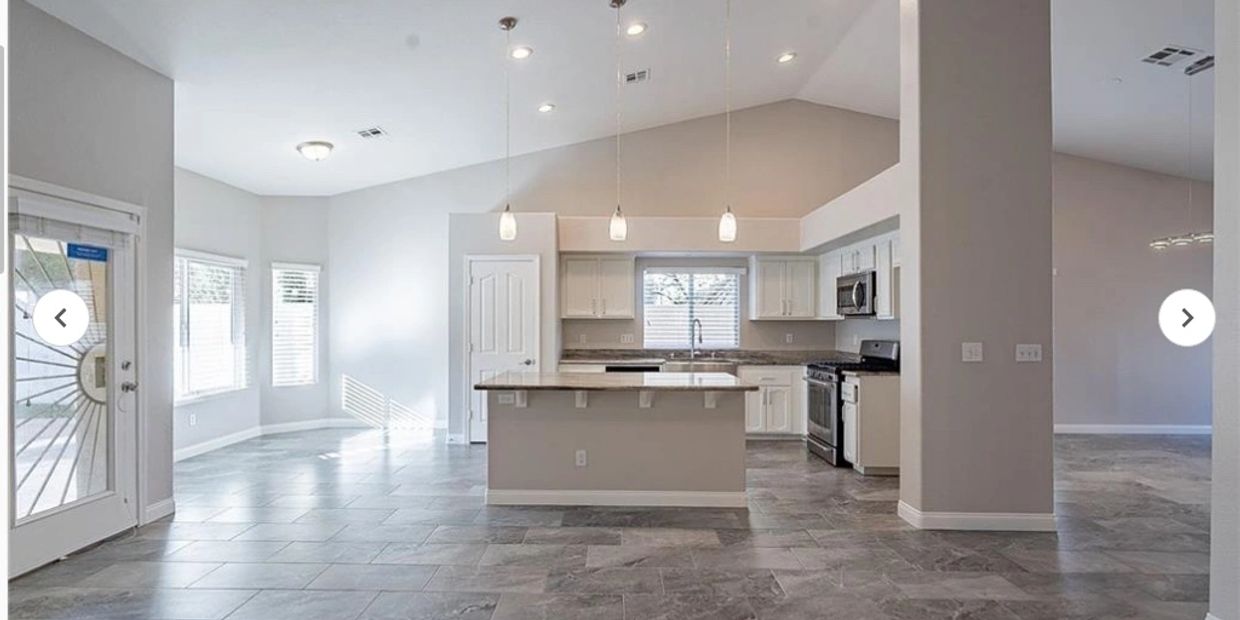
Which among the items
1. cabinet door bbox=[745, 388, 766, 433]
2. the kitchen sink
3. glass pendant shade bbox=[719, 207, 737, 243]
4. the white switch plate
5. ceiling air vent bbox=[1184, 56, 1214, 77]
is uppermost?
ceiling air vent bbox=[1184, 56, 1214, 77]

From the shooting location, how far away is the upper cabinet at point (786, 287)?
761 cm

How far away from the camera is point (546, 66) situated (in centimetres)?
558

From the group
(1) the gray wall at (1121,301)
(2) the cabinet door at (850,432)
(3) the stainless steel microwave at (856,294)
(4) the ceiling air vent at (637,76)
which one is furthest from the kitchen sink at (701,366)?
(1) the gray wall at (1121,301)

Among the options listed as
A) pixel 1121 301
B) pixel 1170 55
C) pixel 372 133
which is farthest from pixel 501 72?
pixel 1121 301

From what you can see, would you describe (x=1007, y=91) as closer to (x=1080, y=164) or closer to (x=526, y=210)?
(x=1080, y=164)

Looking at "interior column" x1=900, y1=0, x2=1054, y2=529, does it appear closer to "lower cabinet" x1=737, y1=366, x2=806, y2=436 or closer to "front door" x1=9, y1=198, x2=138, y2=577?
"lower cabinet" x1=737, y1=366, x2=806, y2=436

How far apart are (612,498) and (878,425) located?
2390mm

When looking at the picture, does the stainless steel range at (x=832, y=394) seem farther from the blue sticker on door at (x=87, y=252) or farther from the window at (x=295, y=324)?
the window at (x=295, y=324)

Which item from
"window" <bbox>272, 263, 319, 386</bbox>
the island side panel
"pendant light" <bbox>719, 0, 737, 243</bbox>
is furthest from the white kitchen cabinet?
"window" <bbox>272, 263, 319, 386</bbox>

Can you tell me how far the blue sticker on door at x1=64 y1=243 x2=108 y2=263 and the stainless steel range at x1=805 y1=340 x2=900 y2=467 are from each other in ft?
18.0

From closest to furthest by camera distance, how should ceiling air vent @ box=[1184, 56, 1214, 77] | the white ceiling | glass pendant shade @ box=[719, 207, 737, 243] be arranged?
the white ceiling, glass pendant shade @ box=[719, 207, 737, 243], ceiling air vent @ box=[1184, 56, 1214, 77]

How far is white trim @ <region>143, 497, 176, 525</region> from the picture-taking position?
172 inches

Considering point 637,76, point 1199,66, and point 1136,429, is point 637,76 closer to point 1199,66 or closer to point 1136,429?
point 1199,66

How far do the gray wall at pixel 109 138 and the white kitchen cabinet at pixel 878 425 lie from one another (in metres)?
5.19
